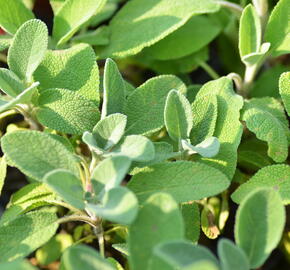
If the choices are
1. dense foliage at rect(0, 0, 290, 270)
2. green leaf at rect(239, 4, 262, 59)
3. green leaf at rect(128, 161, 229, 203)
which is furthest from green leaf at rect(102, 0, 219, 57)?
green leaf at rect(128, 161, 229, 203)

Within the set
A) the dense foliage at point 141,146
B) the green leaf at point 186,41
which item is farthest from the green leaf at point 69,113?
the green leaf at point 186,41

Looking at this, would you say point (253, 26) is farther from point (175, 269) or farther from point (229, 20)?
point (175, 269)

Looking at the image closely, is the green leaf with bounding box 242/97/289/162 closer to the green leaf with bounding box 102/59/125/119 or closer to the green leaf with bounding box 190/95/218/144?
the green leaf with bounding box 190/95/218/144

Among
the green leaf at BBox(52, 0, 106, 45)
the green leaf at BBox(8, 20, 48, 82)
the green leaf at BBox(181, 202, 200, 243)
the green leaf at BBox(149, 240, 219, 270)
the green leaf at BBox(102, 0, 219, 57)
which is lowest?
the green leaf at BBox(181, 202, 200, 243)

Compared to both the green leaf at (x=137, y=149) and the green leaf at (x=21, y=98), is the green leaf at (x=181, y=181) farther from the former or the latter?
the green leaf at (x=21, y=98)

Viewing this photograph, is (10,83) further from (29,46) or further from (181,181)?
(181,181)

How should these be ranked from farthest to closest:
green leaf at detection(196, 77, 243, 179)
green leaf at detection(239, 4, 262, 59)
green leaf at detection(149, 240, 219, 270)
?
green leaf at detection(239, 4, 262, 59)
green leaf at detection(196, 77, 243, 179)
green leaf at detection(149, 240, 219, 270)

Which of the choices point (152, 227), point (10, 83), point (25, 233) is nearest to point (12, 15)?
point (10, 83)
